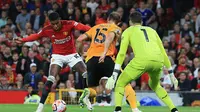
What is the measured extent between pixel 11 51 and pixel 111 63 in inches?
416

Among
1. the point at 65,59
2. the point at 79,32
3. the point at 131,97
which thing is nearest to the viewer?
the point at 131,97

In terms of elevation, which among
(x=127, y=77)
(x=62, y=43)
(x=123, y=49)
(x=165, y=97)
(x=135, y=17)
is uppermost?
(x=135, y=17)

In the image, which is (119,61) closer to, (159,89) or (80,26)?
(159,89)

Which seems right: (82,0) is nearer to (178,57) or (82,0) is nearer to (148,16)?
(148,16)

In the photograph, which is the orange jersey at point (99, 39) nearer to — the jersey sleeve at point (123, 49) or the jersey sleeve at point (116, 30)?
the jersey sleeve at point (116, 30)

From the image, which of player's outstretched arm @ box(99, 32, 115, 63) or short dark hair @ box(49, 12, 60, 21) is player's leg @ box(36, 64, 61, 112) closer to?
short dark hair @ box(49, 12, 60, 21)

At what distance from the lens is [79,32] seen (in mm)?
26219

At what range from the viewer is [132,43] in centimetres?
1446

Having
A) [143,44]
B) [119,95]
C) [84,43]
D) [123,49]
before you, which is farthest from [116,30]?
[84,43]

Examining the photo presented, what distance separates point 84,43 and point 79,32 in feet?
5.71

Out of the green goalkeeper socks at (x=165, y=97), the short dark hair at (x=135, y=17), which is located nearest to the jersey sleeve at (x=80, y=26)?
the short dark hair at (x=135, y=17)

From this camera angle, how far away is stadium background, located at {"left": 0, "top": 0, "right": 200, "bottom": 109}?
23078 millimetres

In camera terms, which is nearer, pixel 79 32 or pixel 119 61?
pixel 119 61

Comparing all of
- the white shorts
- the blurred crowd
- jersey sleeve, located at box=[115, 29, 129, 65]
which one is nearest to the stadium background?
the blurred crowd
